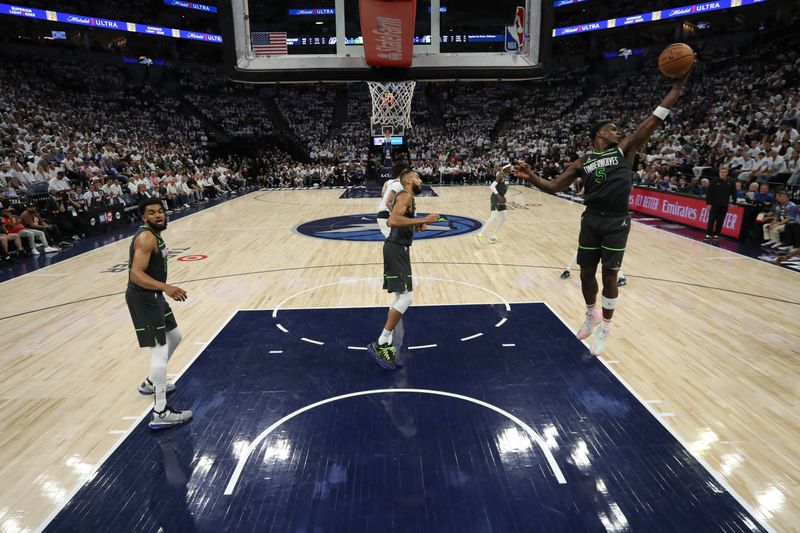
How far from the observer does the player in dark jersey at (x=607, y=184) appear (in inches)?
175

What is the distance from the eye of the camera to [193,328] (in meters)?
6.52

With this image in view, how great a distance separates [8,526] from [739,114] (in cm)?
2413

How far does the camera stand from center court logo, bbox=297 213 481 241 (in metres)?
12.7

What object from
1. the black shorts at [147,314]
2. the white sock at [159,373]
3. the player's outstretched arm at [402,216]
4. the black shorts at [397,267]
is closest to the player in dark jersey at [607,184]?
the player's outstretched arm at [402,216]

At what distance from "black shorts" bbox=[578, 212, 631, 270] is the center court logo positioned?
7665 mm

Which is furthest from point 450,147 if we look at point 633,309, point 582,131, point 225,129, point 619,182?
point 619,182

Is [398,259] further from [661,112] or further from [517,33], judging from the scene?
[517,33]

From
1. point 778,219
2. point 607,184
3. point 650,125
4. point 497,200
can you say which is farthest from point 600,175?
point 778,219

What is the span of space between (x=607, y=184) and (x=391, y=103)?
9119 millimetres

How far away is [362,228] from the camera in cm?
1386

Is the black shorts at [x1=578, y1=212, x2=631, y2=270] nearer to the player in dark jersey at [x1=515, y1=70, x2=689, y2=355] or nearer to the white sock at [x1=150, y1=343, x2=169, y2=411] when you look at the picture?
the player in dark jersey at [x1=515, y1=70, x2=689, y2=355]

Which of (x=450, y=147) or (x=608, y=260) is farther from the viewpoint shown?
(x=450, y=147)

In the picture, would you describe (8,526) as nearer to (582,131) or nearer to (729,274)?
(729,274)

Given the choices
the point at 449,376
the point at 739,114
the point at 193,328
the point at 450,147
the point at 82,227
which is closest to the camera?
the point at 449,376
